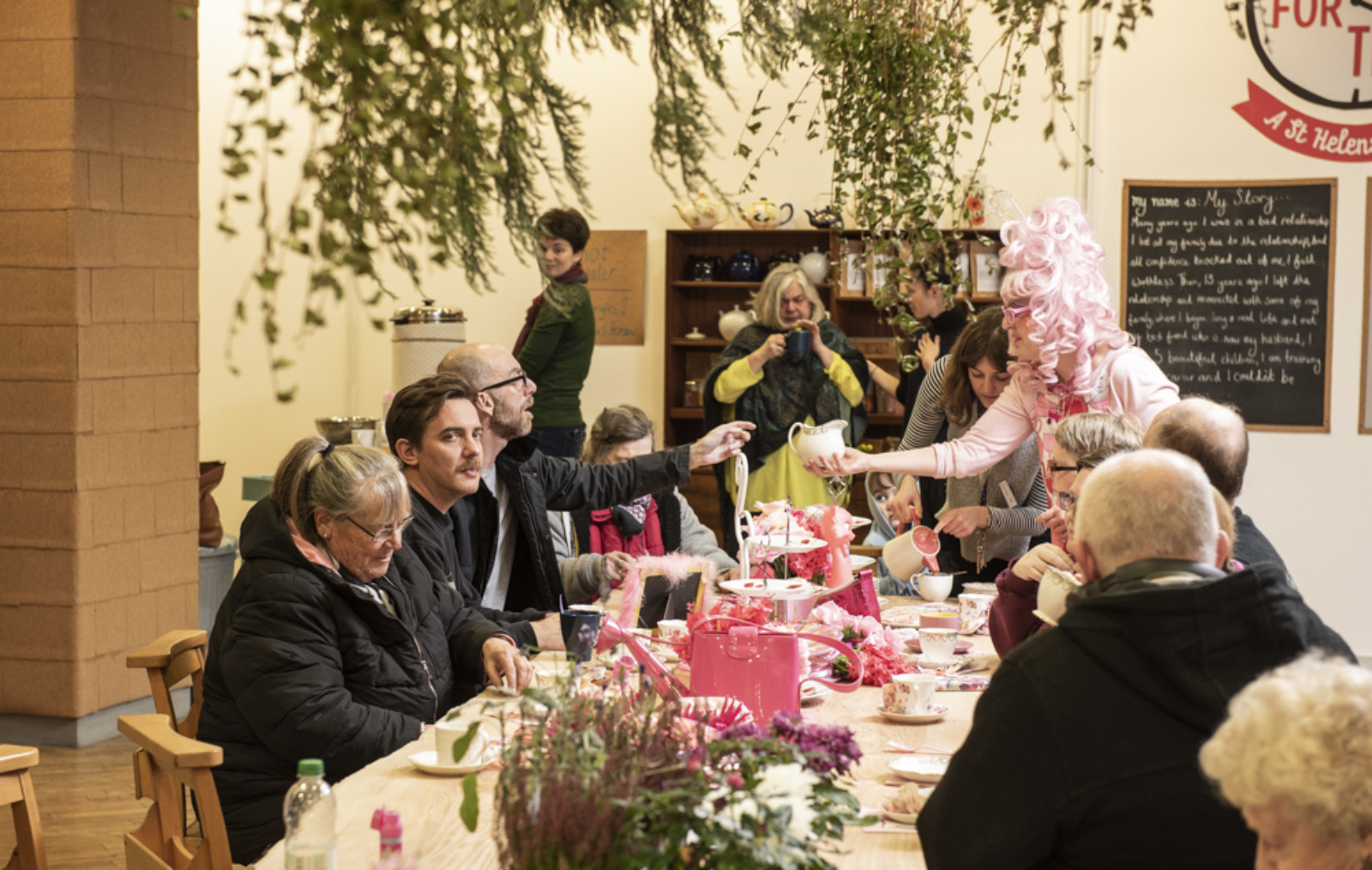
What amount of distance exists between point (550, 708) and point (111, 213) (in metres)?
3.70

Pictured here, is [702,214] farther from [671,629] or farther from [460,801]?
[460,801]

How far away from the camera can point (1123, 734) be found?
1.39 m

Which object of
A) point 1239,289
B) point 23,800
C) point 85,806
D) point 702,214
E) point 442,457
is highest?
point 702,214

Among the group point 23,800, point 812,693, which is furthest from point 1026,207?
point 23,800

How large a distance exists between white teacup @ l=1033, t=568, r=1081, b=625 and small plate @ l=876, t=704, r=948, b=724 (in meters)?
0.26

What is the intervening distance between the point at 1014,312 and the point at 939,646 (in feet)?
3.12

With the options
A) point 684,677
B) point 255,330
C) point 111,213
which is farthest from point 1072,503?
point 255,330

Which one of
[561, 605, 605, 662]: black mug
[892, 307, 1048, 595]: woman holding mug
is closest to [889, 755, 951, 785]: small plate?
[561, 605, 605, 662]: black mug

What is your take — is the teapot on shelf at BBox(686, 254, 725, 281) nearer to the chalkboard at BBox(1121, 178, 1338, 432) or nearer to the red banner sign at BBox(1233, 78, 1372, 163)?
the chalkboard at BBox(1121, 178, 1338, 432)

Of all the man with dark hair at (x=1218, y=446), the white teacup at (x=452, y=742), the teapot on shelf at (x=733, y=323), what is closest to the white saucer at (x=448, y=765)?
the white teacup at (x=452, y=742)

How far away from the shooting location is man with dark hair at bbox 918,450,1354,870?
1.38m

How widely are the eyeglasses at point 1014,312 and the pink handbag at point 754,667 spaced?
1.36 metres

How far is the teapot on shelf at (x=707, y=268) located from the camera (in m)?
6.74

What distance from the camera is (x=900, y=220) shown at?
7.99ft
